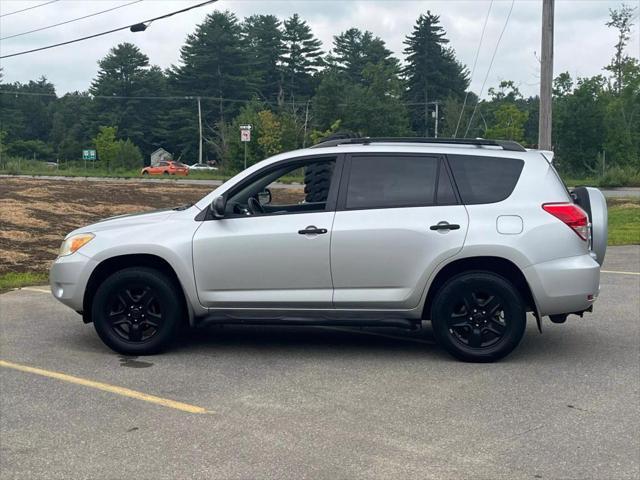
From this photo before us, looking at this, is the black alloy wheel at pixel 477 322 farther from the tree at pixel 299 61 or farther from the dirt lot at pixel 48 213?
the tree at pixel 299 61

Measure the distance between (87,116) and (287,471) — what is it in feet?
331

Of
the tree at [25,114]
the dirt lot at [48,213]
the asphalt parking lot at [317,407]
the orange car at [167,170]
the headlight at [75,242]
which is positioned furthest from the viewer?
the tree at [25,114]

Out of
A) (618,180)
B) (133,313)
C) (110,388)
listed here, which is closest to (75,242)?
(133,313)

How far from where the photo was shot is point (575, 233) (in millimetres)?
6320

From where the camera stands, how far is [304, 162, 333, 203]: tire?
22.4 feet

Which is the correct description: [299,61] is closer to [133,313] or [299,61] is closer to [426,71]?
[426,71]

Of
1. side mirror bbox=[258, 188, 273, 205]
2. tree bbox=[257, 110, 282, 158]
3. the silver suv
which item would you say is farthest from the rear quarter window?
tree bbox=[257, 110, 282, 158]

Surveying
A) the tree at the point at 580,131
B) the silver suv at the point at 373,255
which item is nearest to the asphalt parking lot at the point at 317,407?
the silver suv at the point at 373,255

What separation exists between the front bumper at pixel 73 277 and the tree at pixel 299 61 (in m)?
91.9

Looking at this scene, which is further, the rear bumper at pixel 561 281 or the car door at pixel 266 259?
the car door at pixel 266 259

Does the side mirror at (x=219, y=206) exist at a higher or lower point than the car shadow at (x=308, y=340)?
higher

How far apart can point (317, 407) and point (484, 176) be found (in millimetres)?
2530

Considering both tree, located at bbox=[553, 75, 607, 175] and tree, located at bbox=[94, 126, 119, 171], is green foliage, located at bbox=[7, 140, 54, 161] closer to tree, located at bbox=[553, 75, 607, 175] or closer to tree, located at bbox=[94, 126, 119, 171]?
Answer: tree, located at bbox=[94, 126, 119, 171]

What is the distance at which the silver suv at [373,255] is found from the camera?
20.7 feet
